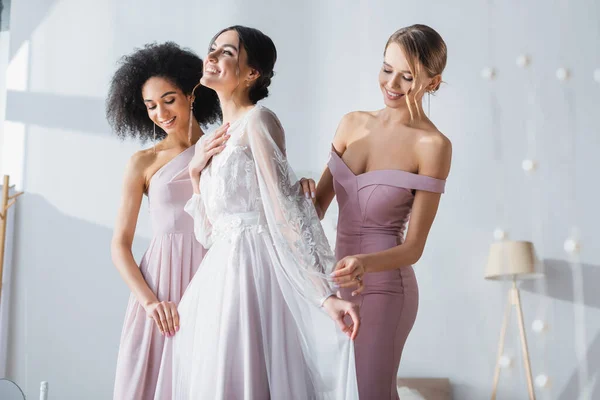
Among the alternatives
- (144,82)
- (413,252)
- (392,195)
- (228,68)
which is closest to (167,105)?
(144,82)

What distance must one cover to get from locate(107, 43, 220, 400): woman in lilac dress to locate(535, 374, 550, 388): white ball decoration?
2.33 meters

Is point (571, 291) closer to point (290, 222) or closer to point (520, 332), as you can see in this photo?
point (520, 332)

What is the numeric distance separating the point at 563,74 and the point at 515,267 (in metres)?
1.12

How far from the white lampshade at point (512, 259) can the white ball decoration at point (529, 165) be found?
1.46 ft

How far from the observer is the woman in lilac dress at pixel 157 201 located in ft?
6.65

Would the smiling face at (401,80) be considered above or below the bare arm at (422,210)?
above

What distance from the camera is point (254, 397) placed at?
5.05ft

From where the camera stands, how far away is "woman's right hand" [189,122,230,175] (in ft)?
5.86

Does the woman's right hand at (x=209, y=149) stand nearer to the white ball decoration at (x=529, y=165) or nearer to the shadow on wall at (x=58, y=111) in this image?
the shadow on wall at (x=58, y=111)

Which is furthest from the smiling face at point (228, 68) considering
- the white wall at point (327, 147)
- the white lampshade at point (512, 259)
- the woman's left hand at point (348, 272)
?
the white lampshade at point (512, 259)

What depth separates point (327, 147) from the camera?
151 inches

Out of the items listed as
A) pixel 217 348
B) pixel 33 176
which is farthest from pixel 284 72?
pixel 217 348

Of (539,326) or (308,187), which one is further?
(539,326)

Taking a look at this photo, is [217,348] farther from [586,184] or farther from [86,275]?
[586,184]
